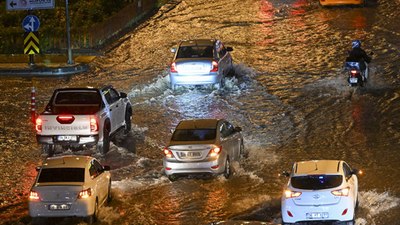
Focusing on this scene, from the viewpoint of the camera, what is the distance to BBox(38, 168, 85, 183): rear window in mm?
19344

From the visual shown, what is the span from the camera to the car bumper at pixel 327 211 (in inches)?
699

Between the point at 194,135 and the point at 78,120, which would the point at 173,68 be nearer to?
the point at 78,120

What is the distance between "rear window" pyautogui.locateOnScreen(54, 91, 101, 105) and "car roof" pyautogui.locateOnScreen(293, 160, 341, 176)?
319 inches

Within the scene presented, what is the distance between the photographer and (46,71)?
3712 cm

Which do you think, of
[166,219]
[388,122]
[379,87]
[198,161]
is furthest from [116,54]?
[166,219]

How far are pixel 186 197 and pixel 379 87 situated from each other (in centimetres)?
1245

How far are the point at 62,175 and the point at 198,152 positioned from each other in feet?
13.5

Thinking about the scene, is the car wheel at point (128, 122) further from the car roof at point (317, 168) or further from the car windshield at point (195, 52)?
the car roof at point (317, 168)

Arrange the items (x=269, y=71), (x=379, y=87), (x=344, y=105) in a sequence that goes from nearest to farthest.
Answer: (x=344, y=105), (x=379, y=87), (x=269, y=71)

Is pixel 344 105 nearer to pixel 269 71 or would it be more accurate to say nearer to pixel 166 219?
pixel 269 71

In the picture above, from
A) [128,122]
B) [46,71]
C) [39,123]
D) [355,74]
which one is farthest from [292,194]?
[46,71]

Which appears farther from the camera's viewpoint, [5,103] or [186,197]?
[5,103]

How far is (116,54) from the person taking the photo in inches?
1576

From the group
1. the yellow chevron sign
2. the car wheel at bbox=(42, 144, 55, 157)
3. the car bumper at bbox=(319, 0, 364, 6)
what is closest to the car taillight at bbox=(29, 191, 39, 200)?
the car wheel at bbox=(42, 144, 55, 157)
